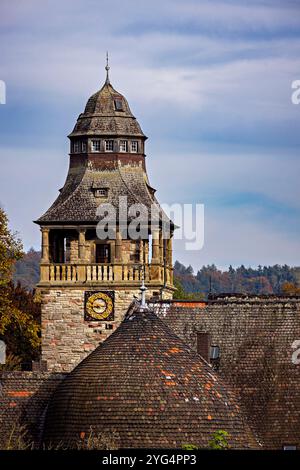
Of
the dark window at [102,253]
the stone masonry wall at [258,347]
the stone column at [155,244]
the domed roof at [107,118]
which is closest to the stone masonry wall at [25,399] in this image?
the stone masonry wall at [258,347]

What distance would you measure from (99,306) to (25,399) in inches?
652

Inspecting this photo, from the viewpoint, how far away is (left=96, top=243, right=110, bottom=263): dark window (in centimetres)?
8181

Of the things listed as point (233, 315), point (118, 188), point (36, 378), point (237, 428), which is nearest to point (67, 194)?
point (118, 188)

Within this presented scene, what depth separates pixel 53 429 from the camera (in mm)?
60000

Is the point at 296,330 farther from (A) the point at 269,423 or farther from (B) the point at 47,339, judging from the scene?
(B) the point at 47,339

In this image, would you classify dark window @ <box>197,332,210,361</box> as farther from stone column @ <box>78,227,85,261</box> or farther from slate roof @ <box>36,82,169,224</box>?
slate roof @ <box>36,82,169,224</box>

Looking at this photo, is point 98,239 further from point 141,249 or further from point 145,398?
point 145,398

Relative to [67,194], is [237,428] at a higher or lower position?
lower

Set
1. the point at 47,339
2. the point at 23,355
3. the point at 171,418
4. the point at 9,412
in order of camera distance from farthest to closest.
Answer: the point at 23,355
the point at 47,339
the point at 9,412
the point at 171,418

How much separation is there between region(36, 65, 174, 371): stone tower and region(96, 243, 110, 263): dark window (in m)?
0.04

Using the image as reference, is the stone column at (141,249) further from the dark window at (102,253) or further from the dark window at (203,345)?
the dark window at (203,345)

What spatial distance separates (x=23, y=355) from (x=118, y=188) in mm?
18379

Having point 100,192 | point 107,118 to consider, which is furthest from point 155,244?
point 107,118

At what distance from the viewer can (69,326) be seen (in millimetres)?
79500
